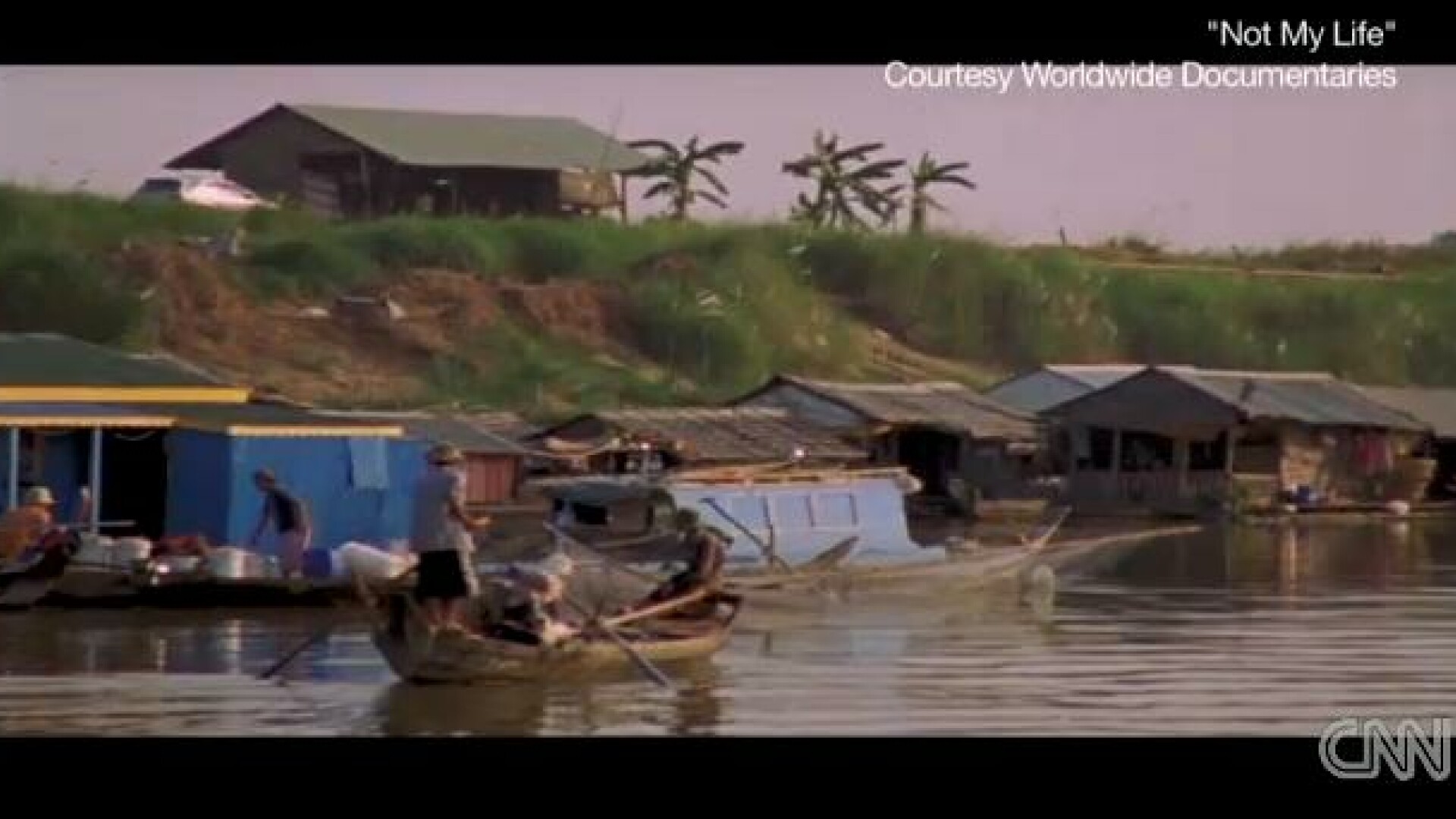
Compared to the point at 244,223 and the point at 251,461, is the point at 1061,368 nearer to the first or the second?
the point at 244,223

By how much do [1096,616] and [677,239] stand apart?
57.5 ft

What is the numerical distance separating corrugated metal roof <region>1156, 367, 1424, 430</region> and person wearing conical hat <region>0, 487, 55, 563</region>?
53.9 ft

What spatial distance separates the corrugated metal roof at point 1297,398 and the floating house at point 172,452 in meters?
13.5

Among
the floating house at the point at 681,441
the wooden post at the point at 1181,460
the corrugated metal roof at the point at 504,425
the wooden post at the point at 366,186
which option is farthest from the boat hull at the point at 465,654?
the wooden post at the point at 1181,460

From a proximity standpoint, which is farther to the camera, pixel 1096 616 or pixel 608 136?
pixel 608 136

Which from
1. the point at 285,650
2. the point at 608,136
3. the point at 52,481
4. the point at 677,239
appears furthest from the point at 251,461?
the point at 677,239

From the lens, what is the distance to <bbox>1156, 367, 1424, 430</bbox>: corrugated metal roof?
99.0 ft

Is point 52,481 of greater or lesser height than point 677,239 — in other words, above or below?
below

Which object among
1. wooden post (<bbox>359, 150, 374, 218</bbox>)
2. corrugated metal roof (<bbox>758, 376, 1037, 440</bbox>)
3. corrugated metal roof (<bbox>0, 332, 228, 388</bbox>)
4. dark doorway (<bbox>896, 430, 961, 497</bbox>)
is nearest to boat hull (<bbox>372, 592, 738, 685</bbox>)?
corrugated metal roof (<bbox>0, 332, 228, 388</bbox>)

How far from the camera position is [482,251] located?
32844 mm

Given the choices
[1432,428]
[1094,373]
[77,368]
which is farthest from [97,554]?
[1432,428]

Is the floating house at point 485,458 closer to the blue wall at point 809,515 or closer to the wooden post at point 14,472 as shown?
the blue wall at point 809,515

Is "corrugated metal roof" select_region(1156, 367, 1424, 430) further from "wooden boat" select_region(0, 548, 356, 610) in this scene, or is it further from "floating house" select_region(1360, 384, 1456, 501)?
"wooden boat" select_region(0, 548, 356, 610)

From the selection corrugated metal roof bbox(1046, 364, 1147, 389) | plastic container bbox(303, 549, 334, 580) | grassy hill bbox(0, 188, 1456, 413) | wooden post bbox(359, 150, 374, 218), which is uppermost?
wooden post bbox(359, 150, 374, 218)
